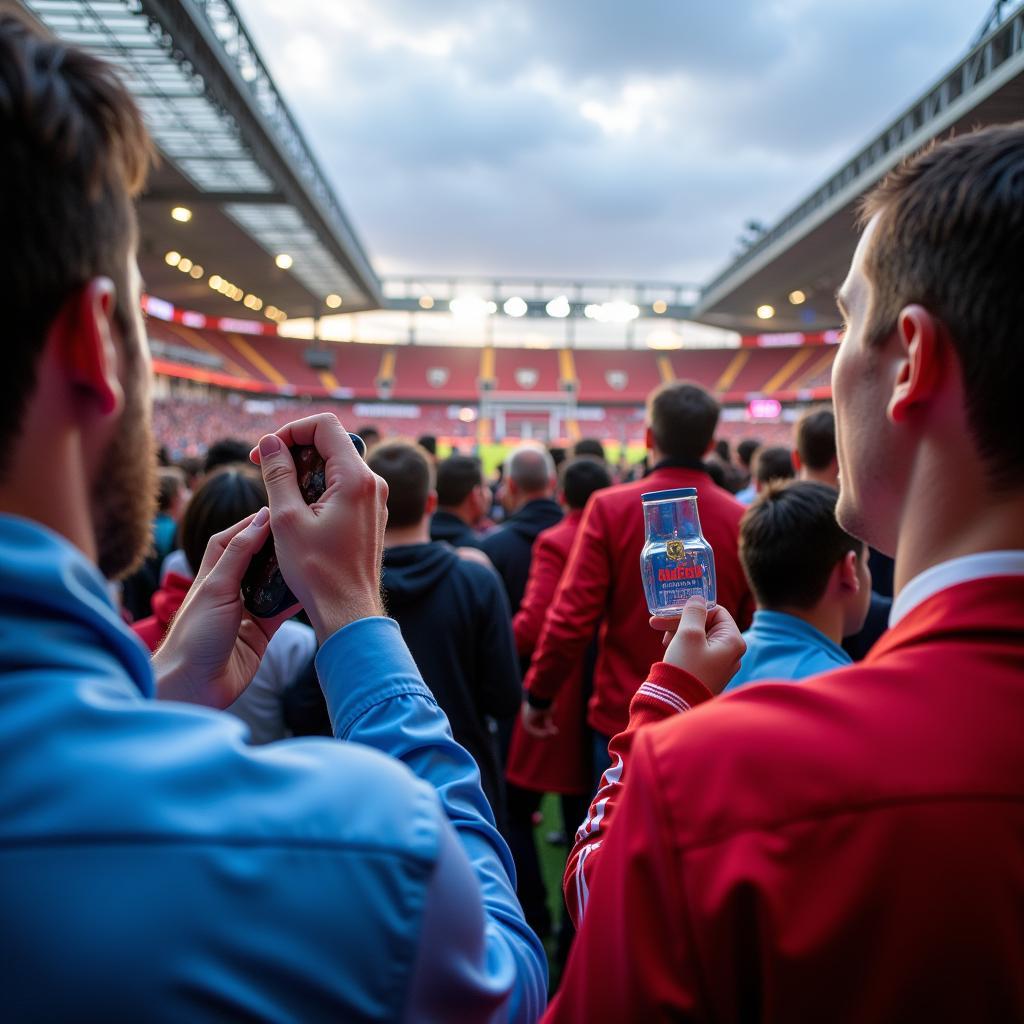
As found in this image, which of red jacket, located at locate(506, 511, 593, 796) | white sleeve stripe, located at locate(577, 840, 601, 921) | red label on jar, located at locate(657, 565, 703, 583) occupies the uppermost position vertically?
red label on jar, located at locate(657, 565, 703, 583)

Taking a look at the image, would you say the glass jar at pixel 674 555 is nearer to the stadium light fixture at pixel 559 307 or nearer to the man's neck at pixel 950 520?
the man's neck at pixel 950 520

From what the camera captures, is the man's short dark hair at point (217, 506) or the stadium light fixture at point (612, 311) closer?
the man's short dark hair at point (217, 506)

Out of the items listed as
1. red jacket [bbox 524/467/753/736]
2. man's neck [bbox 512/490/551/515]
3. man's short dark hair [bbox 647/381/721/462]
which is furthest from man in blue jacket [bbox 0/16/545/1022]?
man's neck [bbox 512/490/551/515]

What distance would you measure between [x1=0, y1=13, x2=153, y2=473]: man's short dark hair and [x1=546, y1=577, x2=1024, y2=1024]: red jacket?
0.73 meters

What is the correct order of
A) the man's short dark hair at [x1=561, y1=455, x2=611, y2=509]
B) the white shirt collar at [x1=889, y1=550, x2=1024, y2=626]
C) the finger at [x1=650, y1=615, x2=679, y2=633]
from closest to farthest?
the white shirt collar at [x1=889, y1=550, x2=1024, y2=626] < the finger at [x1=650, y1=615, x2=679, y2=633] < the man's short dark hair at [x1=561, y1=455, x2=611, y2=509]

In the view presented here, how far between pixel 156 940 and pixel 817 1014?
61cm

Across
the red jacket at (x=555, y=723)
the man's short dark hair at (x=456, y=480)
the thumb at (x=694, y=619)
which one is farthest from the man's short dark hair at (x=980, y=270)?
the man's short dark hair at (x=456, y=480)

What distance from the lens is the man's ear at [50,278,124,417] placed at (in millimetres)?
729

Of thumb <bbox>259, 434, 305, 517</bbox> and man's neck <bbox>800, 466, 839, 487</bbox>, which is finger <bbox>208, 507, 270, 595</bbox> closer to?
thumb <bbox>259, 434, 305, 517</bbox>

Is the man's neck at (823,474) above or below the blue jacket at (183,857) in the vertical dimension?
above

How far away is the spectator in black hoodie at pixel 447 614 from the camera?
276cm

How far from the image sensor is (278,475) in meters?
1.13

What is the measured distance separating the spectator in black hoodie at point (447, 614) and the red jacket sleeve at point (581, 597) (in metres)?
0.37

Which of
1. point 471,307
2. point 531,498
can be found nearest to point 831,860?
point 531,498
